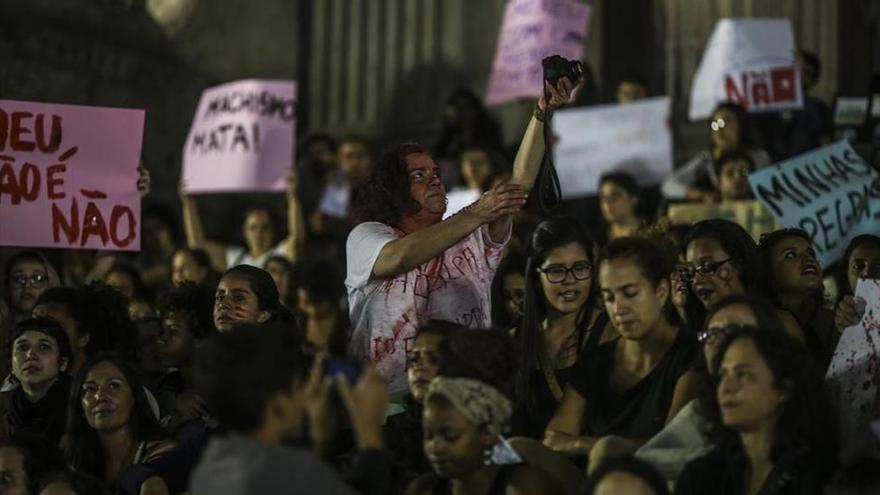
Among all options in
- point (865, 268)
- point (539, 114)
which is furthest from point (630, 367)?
point (865, 268)

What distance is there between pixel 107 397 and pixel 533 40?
6.14 m

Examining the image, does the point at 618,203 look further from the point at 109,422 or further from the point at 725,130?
the point at 109,422

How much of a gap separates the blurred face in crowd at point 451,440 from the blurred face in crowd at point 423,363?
0.60m

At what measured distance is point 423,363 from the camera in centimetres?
792

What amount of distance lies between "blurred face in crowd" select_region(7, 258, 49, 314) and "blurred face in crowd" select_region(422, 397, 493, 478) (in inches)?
159

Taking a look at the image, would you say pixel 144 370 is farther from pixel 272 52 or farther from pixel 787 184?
pixel 272 52

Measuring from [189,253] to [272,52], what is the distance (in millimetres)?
6126

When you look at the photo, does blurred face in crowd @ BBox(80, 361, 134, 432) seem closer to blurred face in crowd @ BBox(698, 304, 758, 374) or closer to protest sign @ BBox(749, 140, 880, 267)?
blurred face in crowd @ BBox(698, 304, 758, 374)

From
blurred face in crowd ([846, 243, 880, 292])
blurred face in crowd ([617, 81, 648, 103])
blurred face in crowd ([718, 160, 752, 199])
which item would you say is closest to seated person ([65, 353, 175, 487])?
blurred face in crowd ([846, 243, 880, 292])

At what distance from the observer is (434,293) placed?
860 cm

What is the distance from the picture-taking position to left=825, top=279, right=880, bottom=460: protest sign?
27.0ft

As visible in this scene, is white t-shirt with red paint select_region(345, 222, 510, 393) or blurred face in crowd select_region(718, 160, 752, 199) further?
blurred face in crowd select_region(718, 160, 752, 199)

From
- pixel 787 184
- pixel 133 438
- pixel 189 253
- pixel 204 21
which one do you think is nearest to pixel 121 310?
pixel 133 438

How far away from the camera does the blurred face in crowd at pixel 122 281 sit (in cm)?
1132
